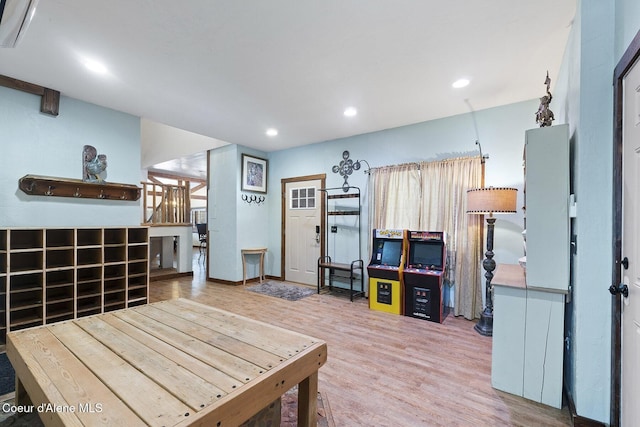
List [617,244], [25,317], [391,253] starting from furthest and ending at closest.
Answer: [391,253] < [25,317] < [617,244]

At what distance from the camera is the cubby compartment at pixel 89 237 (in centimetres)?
Answer: 342

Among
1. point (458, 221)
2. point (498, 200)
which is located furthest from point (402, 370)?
point (458, 221)

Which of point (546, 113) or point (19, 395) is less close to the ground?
point (546, 113)

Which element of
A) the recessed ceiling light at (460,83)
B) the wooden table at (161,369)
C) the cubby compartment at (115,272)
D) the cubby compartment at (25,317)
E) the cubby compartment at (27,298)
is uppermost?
the recessed ceiling light at (460,83)

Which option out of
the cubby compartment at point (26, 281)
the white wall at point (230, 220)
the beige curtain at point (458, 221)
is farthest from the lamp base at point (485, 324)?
the cubby compartment at point (26, 281)

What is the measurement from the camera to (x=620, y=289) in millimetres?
1493

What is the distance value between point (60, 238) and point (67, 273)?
1.40 ft

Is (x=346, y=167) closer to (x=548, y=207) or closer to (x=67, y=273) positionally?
(x=548, y=207)

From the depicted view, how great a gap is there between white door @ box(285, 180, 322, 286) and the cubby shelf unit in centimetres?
258

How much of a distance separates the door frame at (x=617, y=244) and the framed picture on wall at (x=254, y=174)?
5065mm

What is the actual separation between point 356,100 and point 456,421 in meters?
3.18

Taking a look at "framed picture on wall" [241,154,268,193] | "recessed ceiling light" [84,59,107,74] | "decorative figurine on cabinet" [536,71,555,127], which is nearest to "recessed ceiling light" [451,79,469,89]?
"decorative figurine on cabinet" [536,71,555,127]

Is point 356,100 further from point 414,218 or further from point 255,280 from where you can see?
point 255,280

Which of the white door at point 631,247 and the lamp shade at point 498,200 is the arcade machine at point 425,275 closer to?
the lamp shade at point 498,200
